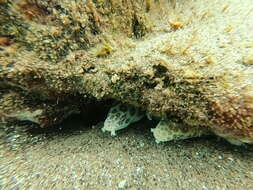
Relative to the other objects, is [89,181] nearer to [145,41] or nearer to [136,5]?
[145,41]

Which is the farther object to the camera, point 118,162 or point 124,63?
point 118,162

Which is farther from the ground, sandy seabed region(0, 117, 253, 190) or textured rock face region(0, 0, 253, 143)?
textured rock face region(0, 0, 253, 143)

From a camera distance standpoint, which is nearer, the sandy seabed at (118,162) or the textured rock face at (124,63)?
the textured rock face at (124,63)

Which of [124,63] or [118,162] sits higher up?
[124,63]

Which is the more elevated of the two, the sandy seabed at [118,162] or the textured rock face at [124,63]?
the textured rock face at [124,63]

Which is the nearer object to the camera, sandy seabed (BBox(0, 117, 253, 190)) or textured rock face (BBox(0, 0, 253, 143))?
textured rock face (BBox(0, 0, 253, 143))
